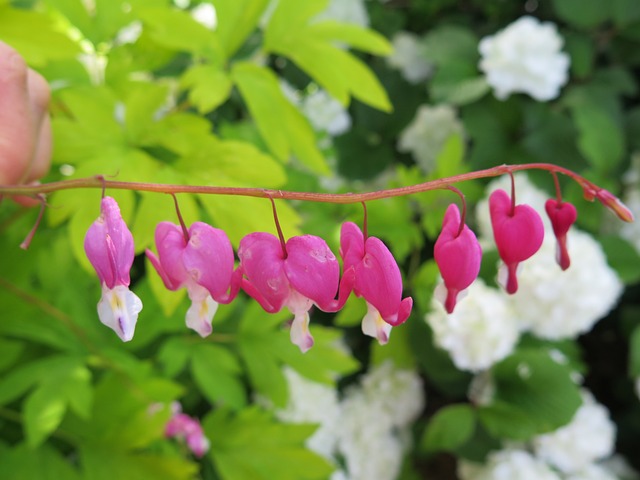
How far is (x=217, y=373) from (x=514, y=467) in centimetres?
58

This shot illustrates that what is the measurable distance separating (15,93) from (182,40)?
330 mm

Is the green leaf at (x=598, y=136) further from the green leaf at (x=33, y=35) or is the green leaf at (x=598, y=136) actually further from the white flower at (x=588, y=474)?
the green leaf at (x=33, y=35)

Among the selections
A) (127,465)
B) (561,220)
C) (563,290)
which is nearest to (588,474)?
(563,290)

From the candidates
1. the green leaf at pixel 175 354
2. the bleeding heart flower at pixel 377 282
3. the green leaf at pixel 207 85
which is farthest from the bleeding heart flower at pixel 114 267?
the green leaf at pixel 175 354

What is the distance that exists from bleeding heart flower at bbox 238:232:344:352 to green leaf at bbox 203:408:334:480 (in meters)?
→ 0.61

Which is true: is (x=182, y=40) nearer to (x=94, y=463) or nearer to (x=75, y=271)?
(x=75, y=271)

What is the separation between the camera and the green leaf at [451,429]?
1276 mm

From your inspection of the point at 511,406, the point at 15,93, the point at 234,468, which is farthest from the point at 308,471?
the point at 15,93

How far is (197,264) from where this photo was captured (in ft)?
1.53

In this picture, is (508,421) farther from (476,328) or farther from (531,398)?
(476,328)

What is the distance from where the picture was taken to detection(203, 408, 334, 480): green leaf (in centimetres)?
103

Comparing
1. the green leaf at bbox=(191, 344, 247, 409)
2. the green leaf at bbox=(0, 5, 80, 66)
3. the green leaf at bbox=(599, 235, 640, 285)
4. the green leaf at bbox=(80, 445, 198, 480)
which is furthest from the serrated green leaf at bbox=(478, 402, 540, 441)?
the green leaf at bbox=(0, 5, 80, 66)

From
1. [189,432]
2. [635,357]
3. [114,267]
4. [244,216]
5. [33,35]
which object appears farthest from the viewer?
[635,357]

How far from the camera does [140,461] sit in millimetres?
964
